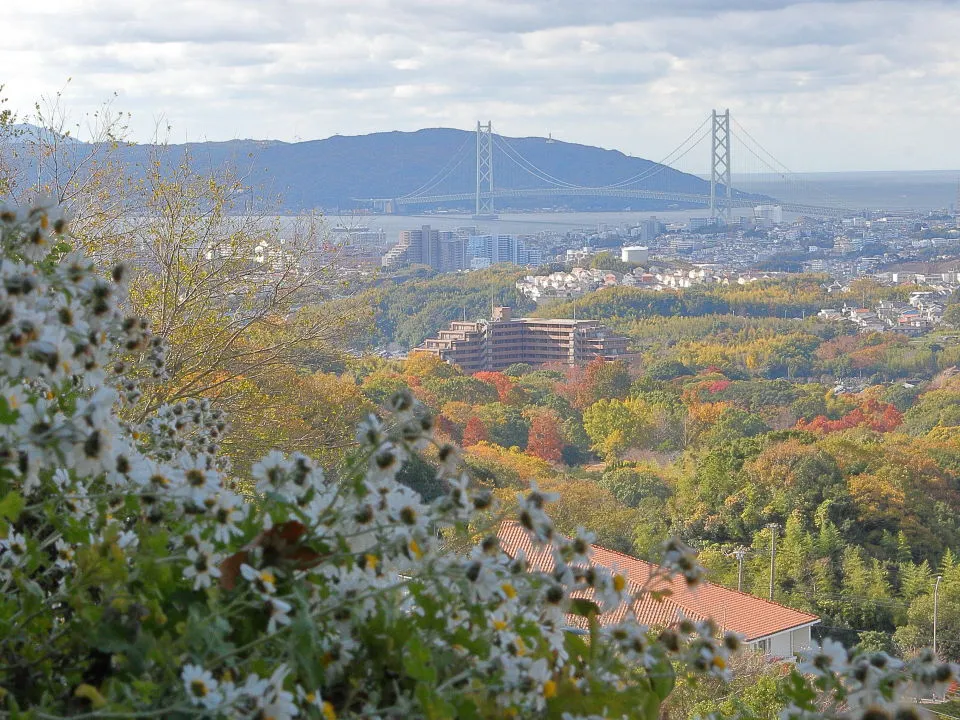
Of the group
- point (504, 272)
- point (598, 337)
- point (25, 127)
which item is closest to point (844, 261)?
point (504, 272)

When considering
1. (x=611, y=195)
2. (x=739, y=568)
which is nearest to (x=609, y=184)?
(x=611, y=195)

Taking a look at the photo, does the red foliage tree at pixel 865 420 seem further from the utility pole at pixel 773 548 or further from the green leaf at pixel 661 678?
the green leaf at pixel 661 678

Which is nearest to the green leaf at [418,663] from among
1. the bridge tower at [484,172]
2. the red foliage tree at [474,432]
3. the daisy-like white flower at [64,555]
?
the daisy-like white flower at [64,555]

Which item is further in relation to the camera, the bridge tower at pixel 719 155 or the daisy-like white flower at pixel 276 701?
the bridge tower at pixel 719 155

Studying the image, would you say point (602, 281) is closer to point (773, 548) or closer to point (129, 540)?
point (773, 548)

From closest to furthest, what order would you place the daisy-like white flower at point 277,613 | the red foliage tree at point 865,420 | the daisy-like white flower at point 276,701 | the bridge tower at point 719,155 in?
the daisy-like white flower at point 276,701 < the daisy-like white flower at point 277,613 < the red foliage tree at point 865,420 < the bridge tower at point 719,155
